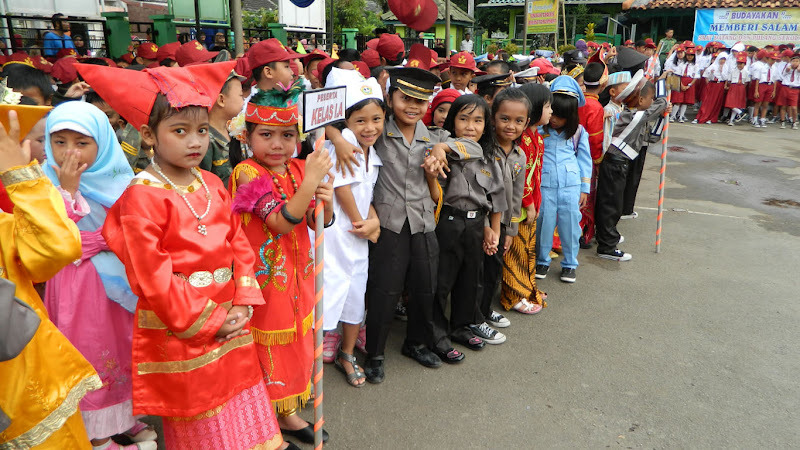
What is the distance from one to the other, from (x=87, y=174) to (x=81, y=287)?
0.48 m

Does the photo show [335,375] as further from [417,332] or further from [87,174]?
[87,174]

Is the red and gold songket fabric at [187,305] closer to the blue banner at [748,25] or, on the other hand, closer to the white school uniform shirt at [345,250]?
the white school uniform shirt at [345,250]

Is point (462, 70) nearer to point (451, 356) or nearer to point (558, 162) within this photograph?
point (558, 162)

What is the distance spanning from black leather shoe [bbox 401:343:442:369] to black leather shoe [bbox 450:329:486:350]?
0.31 m

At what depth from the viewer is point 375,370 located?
3.54 m

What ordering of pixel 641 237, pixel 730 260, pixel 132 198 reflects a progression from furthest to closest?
1. pixel 641 237
2. pixel 730 260
3. pixel 132 198

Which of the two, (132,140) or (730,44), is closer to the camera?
(132,140)

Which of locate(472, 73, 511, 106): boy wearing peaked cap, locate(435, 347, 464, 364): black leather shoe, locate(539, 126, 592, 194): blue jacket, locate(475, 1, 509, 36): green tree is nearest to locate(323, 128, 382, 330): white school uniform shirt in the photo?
locate(435, 347, 464, 364): black leather shoe

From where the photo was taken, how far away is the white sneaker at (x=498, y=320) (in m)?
4.34

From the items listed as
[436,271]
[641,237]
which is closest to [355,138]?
[436,271]

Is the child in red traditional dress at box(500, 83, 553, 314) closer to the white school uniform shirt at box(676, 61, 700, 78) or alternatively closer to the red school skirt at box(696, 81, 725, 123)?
the red school skirt at box(696, 81, 725, 123)

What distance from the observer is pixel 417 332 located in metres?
3.76

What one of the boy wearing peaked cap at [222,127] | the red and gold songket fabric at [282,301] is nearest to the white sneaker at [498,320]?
the red and gold songket fabric at [282,301]

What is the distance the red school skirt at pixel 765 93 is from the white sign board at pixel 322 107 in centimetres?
1664
